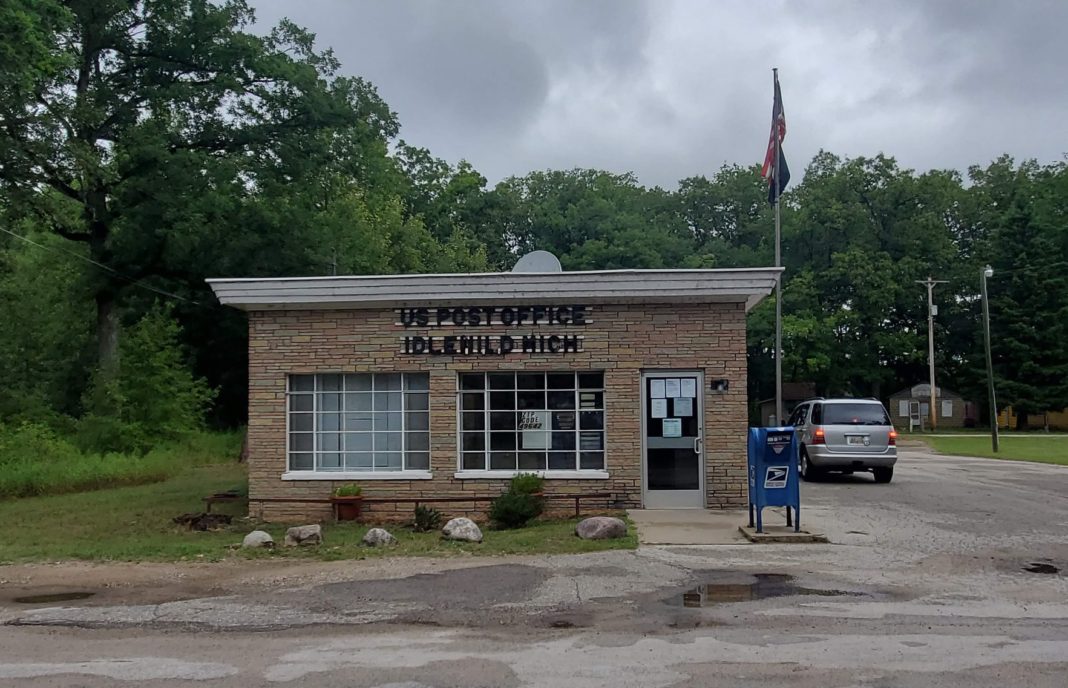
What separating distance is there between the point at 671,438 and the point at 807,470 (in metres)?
7.45

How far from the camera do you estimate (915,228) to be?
65125 mm

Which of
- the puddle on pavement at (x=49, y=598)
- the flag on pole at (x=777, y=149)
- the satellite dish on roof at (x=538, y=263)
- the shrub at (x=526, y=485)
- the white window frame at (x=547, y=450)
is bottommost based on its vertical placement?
the puddle on pavement at (x=49, y=598)

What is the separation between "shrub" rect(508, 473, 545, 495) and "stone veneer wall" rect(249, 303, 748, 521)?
37 centimetres

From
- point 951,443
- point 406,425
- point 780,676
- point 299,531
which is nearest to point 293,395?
point 406,425

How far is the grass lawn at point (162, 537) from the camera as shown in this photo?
12.0 m

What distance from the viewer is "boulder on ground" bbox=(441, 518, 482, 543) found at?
12531mm

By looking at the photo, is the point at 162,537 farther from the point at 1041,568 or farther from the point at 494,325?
the point at 1041,568

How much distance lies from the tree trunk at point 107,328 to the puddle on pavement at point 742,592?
2750 centimetres

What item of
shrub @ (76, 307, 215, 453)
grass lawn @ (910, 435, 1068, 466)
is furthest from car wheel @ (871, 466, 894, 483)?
shrub @ (76, 307, 215, 453)

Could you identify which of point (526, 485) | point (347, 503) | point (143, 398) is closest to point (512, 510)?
point (526, 485)

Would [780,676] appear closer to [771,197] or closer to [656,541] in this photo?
[656,541]

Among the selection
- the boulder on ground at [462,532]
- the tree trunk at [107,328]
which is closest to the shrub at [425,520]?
the boulder on ground at [462,532]

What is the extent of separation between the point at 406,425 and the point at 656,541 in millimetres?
5073

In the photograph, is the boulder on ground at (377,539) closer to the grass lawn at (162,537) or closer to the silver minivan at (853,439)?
the grass lawn at (162,537)
